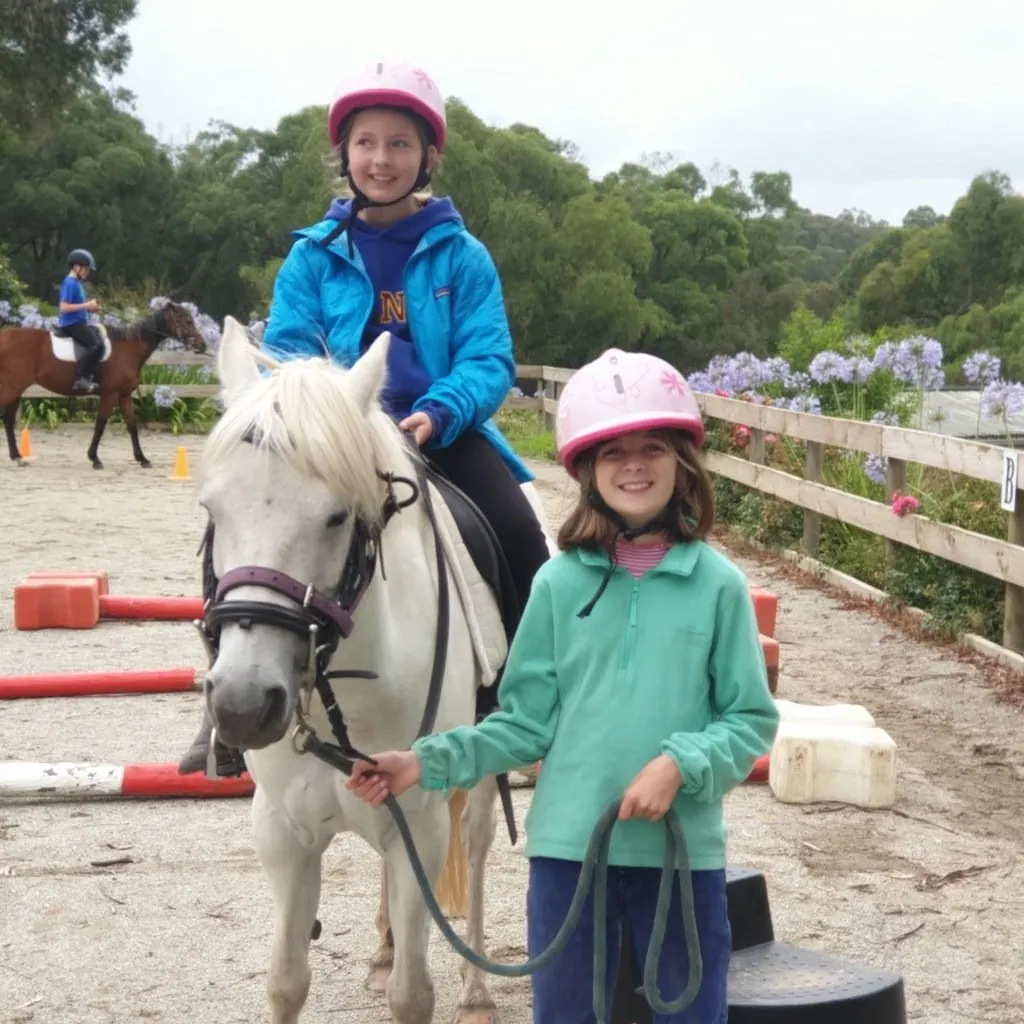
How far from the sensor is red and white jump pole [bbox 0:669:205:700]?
5.99 m

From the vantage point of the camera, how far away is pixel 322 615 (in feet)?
6.81

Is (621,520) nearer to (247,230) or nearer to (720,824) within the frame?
(720,824)

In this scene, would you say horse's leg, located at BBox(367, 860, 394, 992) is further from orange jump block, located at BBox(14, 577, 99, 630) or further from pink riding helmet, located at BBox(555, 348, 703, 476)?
orange jump block, located at BBox(14, 577, 99, 630)

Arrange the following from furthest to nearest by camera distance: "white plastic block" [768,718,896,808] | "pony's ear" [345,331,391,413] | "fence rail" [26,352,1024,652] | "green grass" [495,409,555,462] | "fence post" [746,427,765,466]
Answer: "green grass" [495,409,555,462]
"fence post" [746,427,765,466]
"fence rail" [26,352,1024,652]
"white plastic block" [768,718,896,808]
"pony's ear" [345,331,391,413]

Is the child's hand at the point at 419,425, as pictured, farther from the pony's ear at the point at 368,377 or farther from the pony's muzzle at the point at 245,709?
the pony's muzzle at the point at 245,709

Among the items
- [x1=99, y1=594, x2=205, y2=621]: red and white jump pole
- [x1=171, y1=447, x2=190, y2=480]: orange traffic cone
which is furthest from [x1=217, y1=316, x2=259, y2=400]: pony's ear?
[x1=171, y1=447, x2=190, y2=480]: orange traffic cone

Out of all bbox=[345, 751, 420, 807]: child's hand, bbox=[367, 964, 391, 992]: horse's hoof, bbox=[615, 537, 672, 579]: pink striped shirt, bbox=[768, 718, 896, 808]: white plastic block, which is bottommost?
bbox=[367, 964, 391, 992]: horse's hoof

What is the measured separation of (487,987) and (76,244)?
3714 cm

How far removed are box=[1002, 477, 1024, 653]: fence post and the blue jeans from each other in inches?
197

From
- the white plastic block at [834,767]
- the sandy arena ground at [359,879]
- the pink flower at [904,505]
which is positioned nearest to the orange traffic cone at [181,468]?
the sandy arena ground at [359,879]

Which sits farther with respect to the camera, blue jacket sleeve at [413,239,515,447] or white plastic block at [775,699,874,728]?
white plastic block at [775,699,874,728]

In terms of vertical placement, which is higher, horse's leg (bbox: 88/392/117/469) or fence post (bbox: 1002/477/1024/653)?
horse's leg (bbox: 88/392/117/469)

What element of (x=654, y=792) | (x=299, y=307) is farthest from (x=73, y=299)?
(x=654, y=792)

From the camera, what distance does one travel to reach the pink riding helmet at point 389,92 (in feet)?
9.85
